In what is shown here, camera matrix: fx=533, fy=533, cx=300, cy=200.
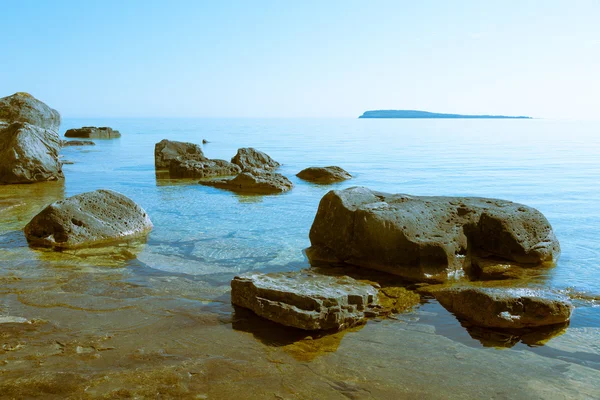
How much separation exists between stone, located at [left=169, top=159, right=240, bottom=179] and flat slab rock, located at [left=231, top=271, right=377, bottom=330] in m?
12.0

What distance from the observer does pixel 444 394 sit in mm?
3697

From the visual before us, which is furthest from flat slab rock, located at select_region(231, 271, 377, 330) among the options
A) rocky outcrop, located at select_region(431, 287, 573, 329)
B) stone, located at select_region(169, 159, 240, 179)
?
stone, located at select_region(169, 159, 240, 179)

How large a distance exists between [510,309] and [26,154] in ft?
42.8

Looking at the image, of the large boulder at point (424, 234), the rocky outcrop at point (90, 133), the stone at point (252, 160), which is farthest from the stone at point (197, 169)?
the rocky outcrop at point (90, 133)

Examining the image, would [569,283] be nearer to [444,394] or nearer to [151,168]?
[444,394]

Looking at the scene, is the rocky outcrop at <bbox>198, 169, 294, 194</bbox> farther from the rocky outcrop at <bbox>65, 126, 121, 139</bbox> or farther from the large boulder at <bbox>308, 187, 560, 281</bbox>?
the rocky outcrop at <bbox>65, 126, 121, 139</bbox>

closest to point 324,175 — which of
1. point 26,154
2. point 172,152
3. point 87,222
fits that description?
point 172,152

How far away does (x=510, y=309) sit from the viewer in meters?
5.02

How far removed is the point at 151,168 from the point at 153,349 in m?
16.6

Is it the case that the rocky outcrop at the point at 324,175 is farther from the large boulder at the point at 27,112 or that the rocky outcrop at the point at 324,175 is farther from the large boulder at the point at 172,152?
the large boulder at the point at 27,112

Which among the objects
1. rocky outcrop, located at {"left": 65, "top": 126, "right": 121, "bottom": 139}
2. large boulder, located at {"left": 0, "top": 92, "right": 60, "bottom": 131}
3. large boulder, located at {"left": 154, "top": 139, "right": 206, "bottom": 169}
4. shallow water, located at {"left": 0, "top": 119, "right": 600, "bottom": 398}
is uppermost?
large boulder, located at {"left": 0, "top": 92, "right": 60, "bottom": 131}

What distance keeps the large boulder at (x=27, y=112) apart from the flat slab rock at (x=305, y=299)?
1505cm

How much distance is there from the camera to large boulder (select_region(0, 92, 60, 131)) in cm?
1736

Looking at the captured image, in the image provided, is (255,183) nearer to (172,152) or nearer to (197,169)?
(197,169)
